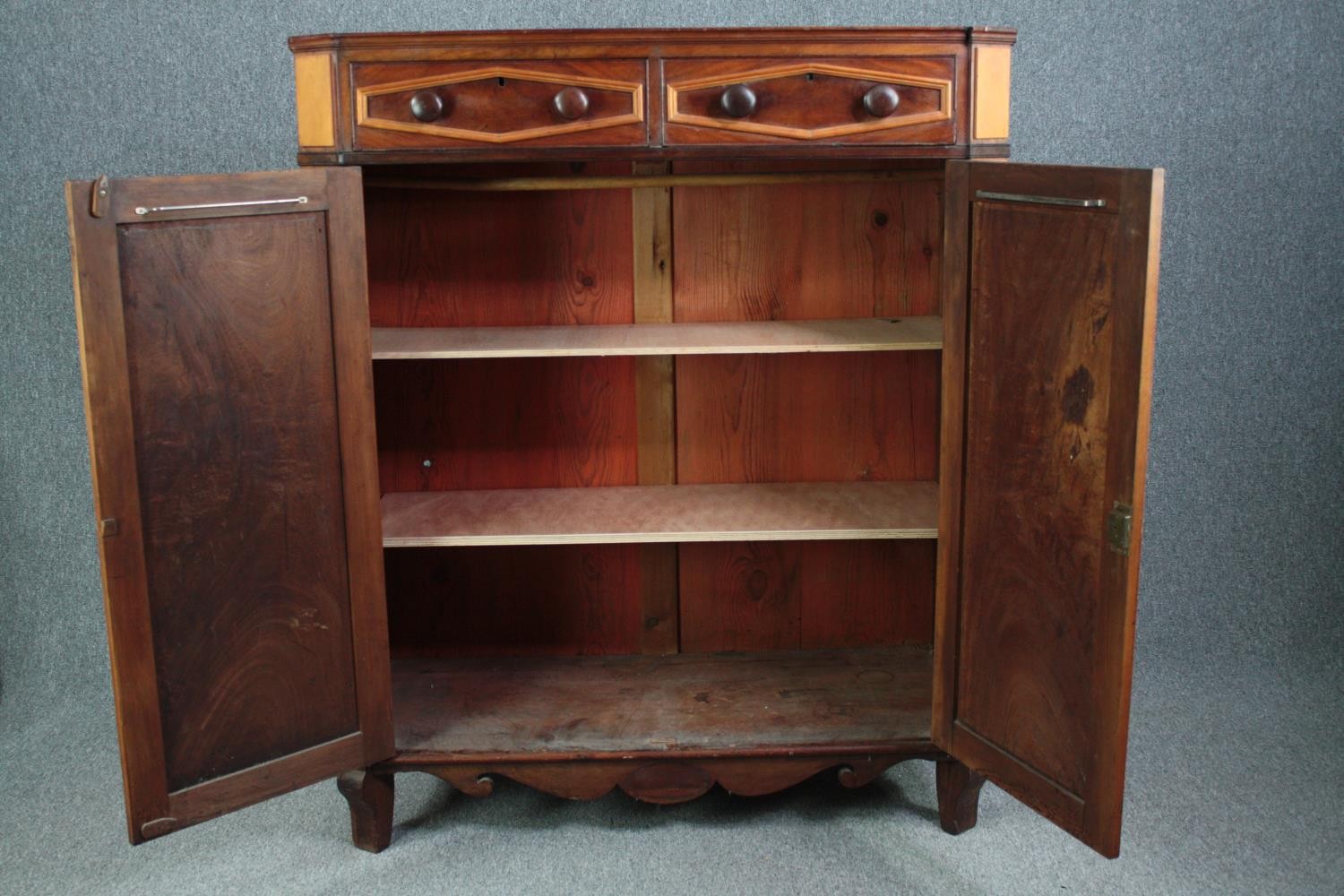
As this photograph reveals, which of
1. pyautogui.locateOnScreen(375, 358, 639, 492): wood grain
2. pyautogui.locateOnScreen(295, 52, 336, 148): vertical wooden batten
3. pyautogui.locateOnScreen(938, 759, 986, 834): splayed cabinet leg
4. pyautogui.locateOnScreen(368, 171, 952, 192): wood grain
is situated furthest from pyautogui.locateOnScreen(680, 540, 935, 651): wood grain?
pyautogui.locateOnScreen(295, 52, 336, 148): vertical wooden batten

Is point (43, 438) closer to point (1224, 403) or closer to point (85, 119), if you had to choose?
point (85, 119)

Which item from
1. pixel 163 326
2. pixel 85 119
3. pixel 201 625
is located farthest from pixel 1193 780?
pixel 85 119

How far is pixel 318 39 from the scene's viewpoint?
225 centimetres

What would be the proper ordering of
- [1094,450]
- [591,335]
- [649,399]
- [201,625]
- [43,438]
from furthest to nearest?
[43,438]
[649,399]
[591,335]
[201,625]
[1094,450]

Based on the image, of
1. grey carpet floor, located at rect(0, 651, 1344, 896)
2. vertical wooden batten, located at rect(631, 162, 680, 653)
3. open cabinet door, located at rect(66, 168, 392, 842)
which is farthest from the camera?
vertical wooden batten, located at rect(631, 162, 680, 653)

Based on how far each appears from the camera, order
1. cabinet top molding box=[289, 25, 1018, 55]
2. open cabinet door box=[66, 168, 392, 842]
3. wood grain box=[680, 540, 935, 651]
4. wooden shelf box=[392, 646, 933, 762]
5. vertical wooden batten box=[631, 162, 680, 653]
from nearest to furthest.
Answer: open cabinet door box=[66, 168, 392, 842], cabinet top molding box=[289, 25, 1018, 55], wooden shelf box=[392, 646, 933, 762], vertical wooden batten box=[631, 162, 680, 653], wood grain box=[680, 540, 935, 651]

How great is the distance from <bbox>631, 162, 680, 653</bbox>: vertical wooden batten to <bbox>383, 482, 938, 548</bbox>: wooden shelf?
3.6 inches

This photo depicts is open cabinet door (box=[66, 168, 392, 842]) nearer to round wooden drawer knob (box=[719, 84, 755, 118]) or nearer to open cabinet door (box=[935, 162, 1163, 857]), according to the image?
round wooden drawer knob (box=[719, 84, 755, 118])

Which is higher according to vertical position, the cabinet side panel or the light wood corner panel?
the light wood corner panel

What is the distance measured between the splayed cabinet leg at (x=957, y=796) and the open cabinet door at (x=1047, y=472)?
164mm

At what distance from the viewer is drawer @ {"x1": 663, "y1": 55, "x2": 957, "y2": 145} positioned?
7.47ft

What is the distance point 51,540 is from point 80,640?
237 mm

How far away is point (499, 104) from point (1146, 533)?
1815 mm

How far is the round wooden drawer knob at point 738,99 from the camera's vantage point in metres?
2.26
